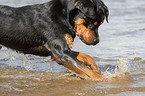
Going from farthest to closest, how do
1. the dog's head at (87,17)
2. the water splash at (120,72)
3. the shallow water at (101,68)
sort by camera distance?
the water splash at (120,72), the dog's head at (87,17), the shallow water at (101,68)

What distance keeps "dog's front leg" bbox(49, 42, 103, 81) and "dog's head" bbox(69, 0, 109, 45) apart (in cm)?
37

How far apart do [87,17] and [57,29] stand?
1.80ft

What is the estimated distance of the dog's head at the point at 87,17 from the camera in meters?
4.79

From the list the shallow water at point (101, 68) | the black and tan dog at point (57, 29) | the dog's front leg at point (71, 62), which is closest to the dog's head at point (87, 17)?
the black and tan dog at point (57, 29)

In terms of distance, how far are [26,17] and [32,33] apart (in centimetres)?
29

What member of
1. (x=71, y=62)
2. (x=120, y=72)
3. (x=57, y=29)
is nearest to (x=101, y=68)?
(x=120, y=72)

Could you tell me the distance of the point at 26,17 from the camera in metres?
5.08

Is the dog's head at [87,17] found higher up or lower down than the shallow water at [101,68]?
higher up

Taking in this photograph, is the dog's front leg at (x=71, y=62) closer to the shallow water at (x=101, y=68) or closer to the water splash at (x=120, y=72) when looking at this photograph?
the shallow water at (x=101, y=68)

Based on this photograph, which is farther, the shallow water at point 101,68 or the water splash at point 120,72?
the water splash at point 120,72

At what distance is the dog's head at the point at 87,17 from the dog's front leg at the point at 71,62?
0.37 meters

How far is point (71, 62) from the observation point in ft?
15.9

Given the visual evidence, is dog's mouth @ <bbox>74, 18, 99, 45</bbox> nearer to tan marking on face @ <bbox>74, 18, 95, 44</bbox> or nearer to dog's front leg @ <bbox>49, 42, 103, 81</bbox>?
tan marking on face @ <bbox>74, 18, 95, 44</bbox>

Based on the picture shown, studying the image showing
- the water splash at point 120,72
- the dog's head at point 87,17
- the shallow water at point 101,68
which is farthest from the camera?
the water splash at point 120,72
